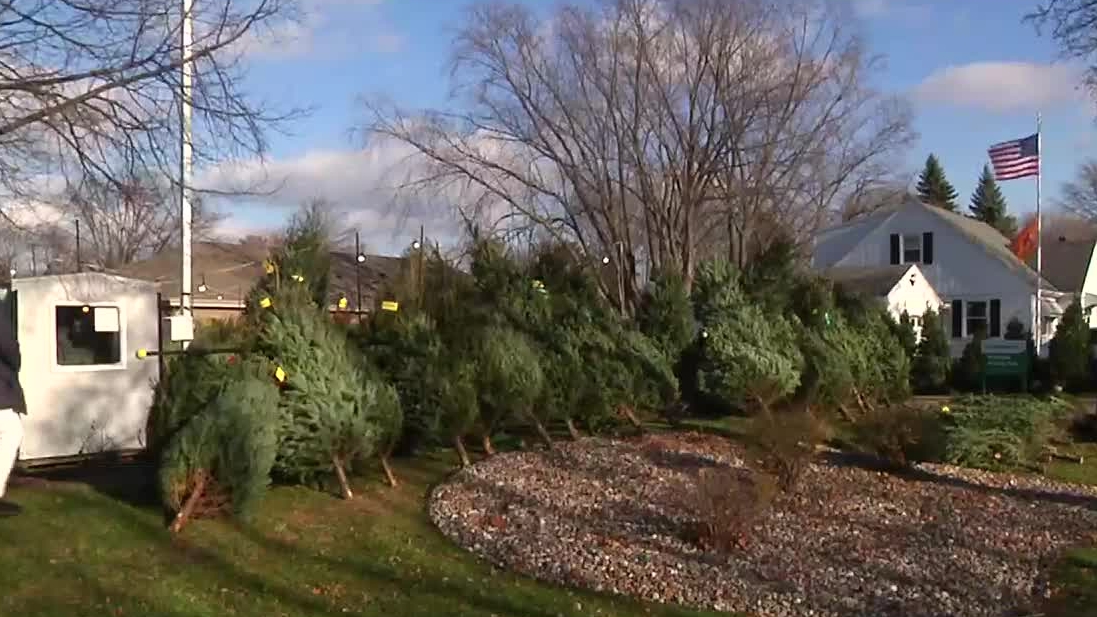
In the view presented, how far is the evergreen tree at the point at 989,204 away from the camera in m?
86.8

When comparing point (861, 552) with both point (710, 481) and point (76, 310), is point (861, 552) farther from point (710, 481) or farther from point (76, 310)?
point (76, 310)

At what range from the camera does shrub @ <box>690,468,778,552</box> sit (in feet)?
33.5

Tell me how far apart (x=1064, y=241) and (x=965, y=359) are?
27.8m

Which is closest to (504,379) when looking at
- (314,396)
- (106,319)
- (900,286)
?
(314,396)

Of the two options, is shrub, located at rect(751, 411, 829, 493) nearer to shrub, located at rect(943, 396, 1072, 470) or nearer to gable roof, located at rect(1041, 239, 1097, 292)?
shrub, located at rect(943, 396, 1072, 470)


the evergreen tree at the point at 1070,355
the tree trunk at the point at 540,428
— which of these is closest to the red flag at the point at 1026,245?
the evergreen tree at the point at 1070,355

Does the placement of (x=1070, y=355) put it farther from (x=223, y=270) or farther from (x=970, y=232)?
(x=223, y=270)

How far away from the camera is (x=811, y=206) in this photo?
3516 cm

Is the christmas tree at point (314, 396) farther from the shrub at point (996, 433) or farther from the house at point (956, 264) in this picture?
the house at point (956, 264)

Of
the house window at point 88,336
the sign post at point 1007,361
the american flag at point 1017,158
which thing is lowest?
the sign post at point 1007,361

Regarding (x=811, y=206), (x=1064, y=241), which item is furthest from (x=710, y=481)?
(x=1064, y=241)

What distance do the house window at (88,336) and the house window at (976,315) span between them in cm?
3660

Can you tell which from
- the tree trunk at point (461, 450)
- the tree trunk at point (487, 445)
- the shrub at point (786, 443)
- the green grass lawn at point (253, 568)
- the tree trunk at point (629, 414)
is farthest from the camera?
the tree trunk at point (629, 414)

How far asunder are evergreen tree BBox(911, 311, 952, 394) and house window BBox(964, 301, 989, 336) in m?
16.4
